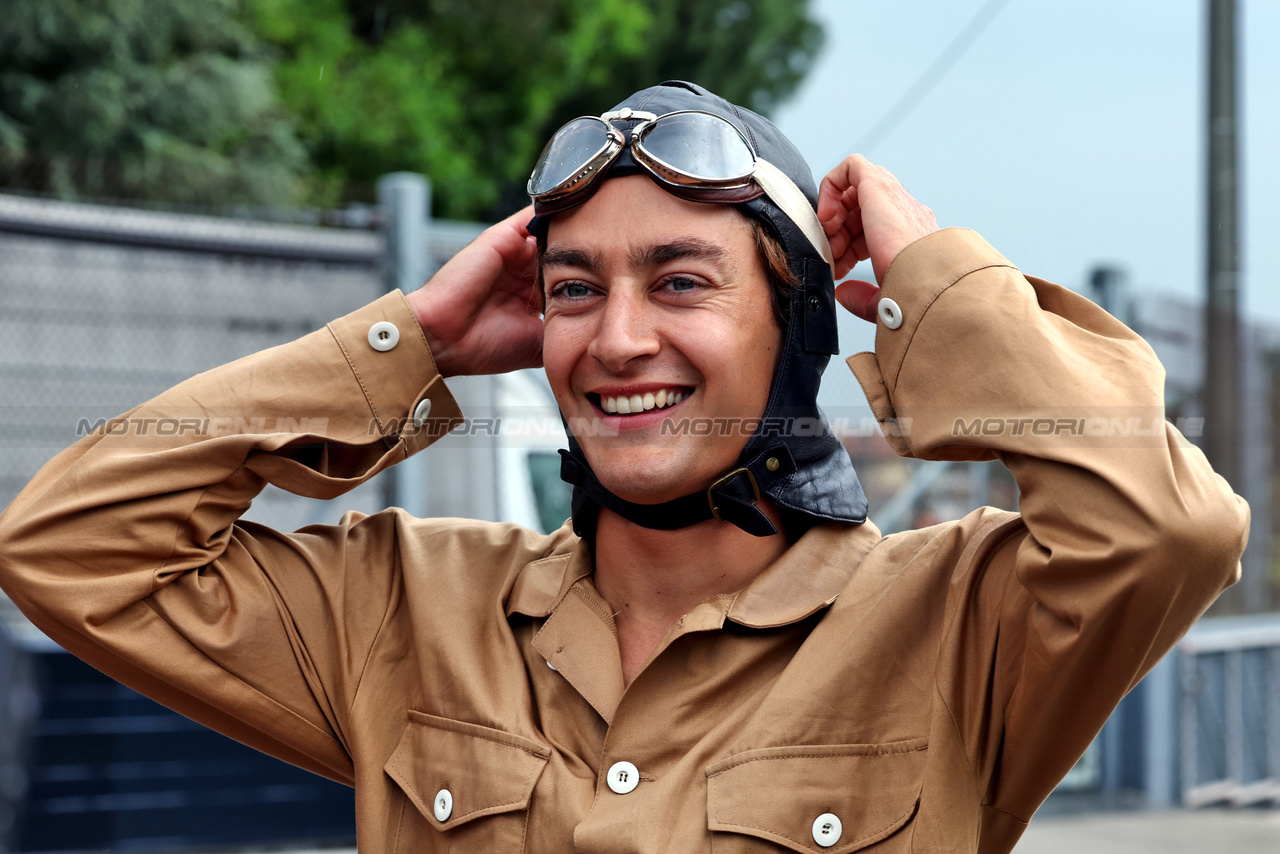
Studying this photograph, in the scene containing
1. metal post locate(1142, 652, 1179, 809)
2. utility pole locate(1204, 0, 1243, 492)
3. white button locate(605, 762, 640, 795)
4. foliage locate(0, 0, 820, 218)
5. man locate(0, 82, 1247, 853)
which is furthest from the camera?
foliage locate(0, 0, 820, 218)

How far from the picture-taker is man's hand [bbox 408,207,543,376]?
2439 mm

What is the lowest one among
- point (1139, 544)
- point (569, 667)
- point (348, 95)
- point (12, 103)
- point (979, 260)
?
point (569, 667)

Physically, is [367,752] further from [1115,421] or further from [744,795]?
[1115,421]

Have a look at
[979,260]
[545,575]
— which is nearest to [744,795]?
[545,575]

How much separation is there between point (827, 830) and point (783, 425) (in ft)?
2.23

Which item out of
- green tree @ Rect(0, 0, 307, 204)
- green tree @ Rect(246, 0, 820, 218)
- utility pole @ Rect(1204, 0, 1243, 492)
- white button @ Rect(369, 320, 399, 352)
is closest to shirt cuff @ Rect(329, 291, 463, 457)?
white button @ Rect(369, 320, 399, 352)

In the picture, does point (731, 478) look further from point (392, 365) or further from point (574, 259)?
point (392, 365)

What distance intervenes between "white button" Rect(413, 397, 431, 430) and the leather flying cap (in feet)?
1.11

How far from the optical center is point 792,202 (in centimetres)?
215

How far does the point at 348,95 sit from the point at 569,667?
13823 mm

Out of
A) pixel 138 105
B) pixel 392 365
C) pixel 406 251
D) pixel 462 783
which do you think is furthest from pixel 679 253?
pixel 138 105

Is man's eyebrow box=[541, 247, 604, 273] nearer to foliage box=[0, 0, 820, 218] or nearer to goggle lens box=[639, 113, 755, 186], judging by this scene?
goggle lens box=[639, 113, 755, 186]

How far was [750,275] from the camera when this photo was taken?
2100mm

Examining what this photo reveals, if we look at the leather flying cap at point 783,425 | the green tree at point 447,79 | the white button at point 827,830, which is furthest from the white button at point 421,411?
the green tree at point 447,79
